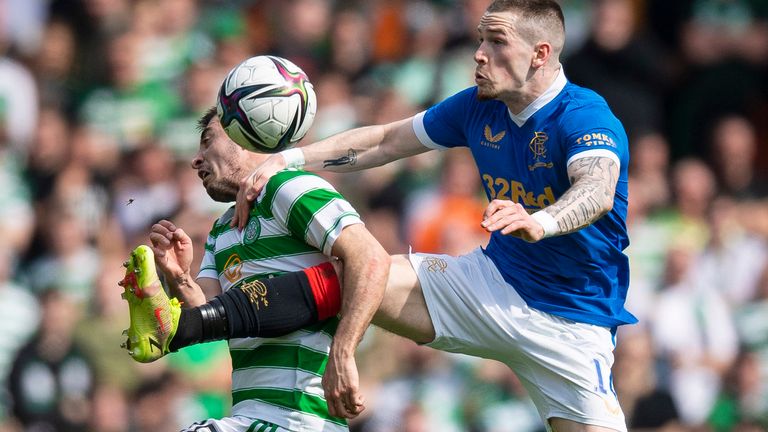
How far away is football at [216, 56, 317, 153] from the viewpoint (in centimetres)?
638

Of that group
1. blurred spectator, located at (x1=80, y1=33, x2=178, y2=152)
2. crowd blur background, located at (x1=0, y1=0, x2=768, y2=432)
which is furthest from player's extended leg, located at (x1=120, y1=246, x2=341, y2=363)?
blurred spectator, located at (x1=80, y1=33, x2=178, y2=152)

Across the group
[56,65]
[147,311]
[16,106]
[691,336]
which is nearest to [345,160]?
[147,311]

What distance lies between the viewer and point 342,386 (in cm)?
582

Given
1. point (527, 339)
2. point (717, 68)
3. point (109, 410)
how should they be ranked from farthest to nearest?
1. point (717, 68)
2. point (109, 410)
3. point (527, 339)

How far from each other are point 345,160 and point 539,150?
A: 1.26 m

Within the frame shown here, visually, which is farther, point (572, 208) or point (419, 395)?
point (419, 395)

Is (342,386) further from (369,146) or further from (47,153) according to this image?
(47,153)

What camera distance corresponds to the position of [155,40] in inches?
516

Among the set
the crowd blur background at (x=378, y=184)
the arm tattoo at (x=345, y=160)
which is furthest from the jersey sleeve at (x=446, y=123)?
the crowd blur background at (x=378, y=184)

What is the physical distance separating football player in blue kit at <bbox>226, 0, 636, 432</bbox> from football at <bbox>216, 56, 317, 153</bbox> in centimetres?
32

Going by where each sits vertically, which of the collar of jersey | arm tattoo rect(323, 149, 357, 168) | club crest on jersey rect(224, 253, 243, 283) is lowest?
club crest on jersey rect(224, 253, 243, 283)

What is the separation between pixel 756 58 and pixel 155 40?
569 cm

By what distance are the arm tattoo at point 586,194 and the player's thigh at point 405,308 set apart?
3.50 feet

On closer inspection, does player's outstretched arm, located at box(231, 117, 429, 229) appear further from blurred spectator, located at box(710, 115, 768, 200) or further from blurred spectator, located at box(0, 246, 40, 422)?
blurred spectator, located at box(710, 115, 768, 200)
